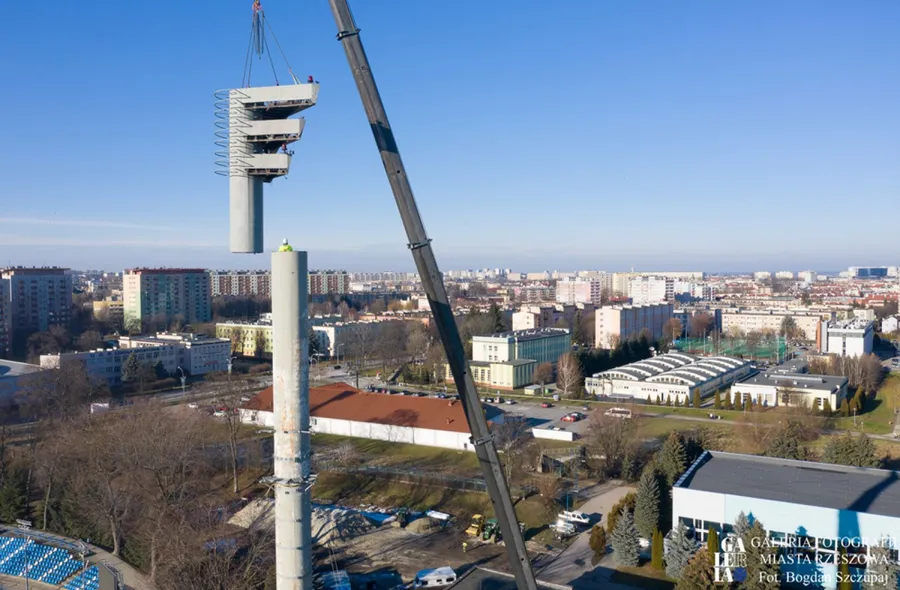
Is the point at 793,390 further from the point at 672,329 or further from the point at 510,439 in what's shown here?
the point at 672,329

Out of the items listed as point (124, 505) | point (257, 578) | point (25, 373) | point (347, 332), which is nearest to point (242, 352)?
point (347, 332)

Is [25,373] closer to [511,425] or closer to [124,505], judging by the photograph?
[124,505]

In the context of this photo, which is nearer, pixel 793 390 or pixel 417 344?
pixel 793 390

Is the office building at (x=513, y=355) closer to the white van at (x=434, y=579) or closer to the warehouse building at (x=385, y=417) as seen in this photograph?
the warehouse building at (x=385, y=417)

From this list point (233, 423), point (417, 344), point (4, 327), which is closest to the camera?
point (233, 423)

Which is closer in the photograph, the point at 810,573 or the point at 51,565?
the point at 810,573

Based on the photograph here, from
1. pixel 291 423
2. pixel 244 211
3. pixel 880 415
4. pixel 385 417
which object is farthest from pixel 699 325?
pixel 244 211

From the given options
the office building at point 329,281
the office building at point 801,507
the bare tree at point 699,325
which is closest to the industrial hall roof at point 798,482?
the office building at point 801,507
